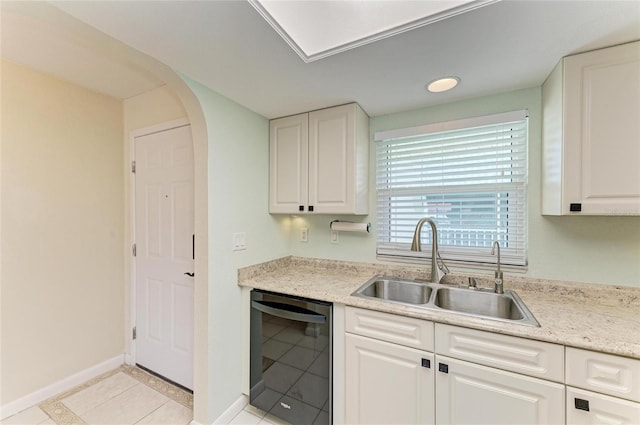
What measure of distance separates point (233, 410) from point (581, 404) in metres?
1.90

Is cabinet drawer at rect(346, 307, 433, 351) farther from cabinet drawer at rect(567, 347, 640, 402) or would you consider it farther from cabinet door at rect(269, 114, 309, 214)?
cabinet door at rect(269, 114, 309, 214)

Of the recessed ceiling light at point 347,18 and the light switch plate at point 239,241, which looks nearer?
the recessed ceiling light at point 347,18

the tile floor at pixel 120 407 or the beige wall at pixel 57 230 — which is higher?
the beige wall at pixel 57 230

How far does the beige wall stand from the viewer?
1746 mm

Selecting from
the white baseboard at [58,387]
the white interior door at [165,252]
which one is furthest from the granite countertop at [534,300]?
the white baseboard at [58,387]

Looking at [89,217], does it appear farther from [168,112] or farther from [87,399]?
[87,399]

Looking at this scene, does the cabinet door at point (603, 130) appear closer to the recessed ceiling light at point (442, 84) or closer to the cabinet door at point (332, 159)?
the recessed ceiling light at point (442, 84)

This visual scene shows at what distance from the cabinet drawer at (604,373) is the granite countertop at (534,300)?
1.7 inches

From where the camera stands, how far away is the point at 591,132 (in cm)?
130

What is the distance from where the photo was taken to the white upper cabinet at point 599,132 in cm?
123

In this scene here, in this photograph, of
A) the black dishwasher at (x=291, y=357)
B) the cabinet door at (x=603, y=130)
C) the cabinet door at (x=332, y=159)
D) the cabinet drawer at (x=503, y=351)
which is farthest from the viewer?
the cabinet door at (x=332, y=159)

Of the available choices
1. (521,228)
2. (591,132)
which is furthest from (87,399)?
(591,132)

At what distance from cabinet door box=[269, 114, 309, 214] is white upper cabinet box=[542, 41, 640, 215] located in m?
1.56

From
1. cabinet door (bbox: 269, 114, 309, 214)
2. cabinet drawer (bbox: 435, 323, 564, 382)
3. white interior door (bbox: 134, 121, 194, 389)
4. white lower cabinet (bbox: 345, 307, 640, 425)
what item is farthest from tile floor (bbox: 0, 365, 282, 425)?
cabinet door (bbox: 269, 114, 309, 214)
